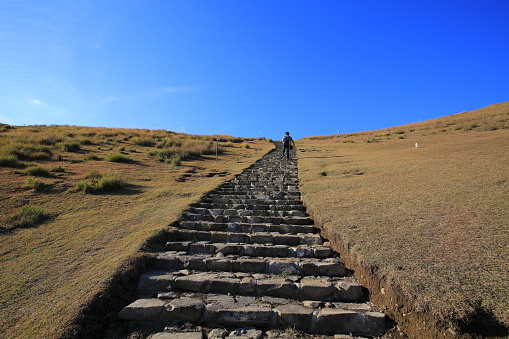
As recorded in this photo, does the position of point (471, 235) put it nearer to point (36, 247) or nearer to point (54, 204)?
point (36, 247)

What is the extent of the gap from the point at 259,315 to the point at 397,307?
170 cm

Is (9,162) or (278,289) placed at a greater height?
(9,162)

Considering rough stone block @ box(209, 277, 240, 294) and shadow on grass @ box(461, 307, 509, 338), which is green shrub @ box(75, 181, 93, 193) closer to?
rough stone block @ box(209, 277, 240, 294)

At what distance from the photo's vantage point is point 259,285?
4.20 m

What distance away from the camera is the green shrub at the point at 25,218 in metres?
6.34

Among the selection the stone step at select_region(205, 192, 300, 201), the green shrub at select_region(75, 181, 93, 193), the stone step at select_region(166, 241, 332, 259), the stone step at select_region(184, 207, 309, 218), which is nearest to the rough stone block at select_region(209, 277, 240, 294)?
the stone step at select_region(166, 241, 332, 259)

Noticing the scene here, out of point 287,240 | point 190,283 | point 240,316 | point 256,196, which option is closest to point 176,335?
point 240,316

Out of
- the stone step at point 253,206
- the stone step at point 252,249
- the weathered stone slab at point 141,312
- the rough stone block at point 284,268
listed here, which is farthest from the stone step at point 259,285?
the stone step at point 253,206

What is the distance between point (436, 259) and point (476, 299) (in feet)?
3.05

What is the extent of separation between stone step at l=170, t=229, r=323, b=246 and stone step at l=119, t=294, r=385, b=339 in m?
1.96

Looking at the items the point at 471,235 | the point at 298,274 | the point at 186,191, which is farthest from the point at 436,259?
the point at 186,191

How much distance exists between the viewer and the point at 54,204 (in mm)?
7902

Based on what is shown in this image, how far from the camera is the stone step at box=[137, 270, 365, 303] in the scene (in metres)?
4.02

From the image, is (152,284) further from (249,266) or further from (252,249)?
(252,249)
